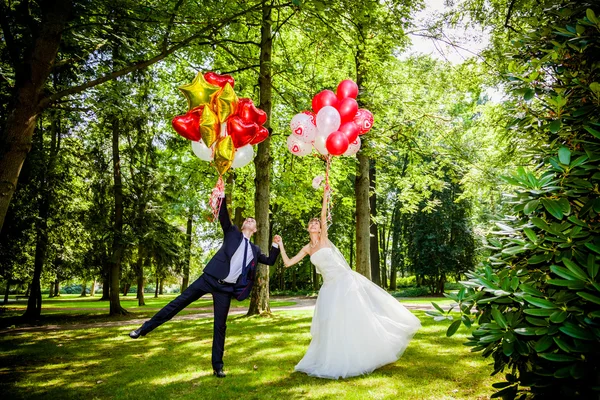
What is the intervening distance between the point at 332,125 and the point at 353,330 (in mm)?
3169

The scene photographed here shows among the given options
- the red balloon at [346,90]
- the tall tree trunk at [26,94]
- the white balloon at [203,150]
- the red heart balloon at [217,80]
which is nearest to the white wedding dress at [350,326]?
the white balloon at [203,150]

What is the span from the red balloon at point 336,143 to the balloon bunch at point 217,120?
3.56 feet

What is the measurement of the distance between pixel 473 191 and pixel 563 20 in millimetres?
11314

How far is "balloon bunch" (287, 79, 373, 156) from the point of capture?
5.67m

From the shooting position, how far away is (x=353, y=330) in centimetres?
568

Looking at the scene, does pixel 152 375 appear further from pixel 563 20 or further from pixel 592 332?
pixel 563 20

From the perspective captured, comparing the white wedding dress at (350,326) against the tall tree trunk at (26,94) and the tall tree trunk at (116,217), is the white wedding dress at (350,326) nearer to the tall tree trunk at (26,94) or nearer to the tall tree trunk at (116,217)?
the tall tree trunk at (26,94)

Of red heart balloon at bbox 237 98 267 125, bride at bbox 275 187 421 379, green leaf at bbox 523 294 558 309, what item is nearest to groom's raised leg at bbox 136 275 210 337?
bride at bbox 275 187 421 379

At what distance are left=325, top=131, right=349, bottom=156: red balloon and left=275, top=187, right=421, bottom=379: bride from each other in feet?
1.98

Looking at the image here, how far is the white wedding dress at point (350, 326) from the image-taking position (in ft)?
18.2

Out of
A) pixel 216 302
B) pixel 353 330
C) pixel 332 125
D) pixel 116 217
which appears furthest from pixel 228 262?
pixel 116 217

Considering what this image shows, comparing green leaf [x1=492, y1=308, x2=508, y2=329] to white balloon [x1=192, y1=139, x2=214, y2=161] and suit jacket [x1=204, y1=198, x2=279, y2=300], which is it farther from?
white balloon [x1=192, y1=139, x2=214, y2=161]

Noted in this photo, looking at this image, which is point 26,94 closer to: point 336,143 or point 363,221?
point 336,143

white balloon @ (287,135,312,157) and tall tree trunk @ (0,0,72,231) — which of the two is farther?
white balloon @ (287,135,312,157)
